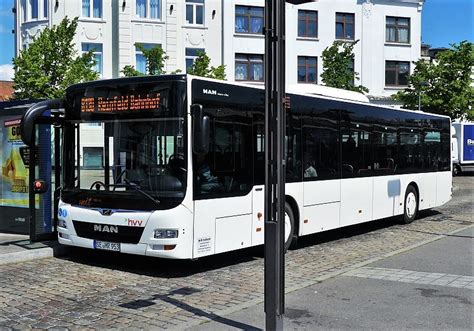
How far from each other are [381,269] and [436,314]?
8.40 ft

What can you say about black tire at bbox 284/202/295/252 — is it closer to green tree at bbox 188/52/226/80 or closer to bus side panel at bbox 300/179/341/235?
bus side panel at bbox 300/179/341/235

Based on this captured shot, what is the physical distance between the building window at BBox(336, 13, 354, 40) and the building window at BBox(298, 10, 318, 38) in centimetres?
186

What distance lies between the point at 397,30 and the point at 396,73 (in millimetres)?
3283

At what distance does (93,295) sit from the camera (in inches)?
286

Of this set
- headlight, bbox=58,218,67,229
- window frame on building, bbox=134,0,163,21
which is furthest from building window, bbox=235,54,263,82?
headlight, bbox=58,218,67,229

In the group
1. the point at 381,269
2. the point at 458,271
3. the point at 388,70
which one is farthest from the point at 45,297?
the point at 388,70

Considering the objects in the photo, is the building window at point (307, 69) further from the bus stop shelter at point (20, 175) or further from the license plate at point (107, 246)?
the license plate at point (107, 246)

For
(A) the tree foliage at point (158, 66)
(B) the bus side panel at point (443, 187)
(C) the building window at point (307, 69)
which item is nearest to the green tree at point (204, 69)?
(A) the tree foliage at point (158, 66)

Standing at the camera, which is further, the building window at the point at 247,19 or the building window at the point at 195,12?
the building window at the point at 247,19

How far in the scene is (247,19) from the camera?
1534 inches

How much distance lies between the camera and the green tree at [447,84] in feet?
122

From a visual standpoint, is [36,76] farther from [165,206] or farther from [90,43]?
[165,206]

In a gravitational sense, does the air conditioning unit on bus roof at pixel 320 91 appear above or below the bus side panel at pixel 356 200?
above

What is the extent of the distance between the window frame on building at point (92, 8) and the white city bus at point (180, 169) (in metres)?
27.5
